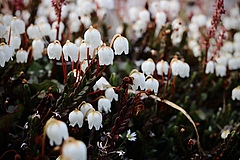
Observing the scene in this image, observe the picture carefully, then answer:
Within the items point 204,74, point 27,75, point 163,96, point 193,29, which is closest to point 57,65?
point 27,75

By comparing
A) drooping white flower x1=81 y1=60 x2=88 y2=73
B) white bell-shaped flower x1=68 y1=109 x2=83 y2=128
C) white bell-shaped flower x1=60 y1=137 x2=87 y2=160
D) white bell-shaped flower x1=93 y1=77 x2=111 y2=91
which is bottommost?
white bell-shaped flower x1=60 y1=137 x2=87 y2=160

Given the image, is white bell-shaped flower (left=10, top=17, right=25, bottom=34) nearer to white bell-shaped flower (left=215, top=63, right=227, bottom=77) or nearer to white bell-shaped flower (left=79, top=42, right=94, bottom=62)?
white bell-shaped flower (left=79, top=42, right=94, bottom=62)

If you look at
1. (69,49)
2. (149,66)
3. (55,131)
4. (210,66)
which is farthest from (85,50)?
(210,66)

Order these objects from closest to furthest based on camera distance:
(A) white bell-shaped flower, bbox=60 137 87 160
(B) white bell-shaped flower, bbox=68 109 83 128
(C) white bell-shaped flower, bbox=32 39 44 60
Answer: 1. (A) white bell-shaped flower, bbox=60 137 87 160
2. (B) white bell-shaped flower, bbox=68 109 83 128
3. (C) white bell-shaped flower, bbox=32 39 44 60

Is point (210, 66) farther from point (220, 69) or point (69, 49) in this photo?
point (69, 49)

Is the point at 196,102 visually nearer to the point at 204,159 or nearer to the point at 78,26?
the point at 204,159

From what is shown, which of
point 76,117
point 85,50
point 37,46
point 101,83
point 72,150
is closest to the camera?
point 72,150

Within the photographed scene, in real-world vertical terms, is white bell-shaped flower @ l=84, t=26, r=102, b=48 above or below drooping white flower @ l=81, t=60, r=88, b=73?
above

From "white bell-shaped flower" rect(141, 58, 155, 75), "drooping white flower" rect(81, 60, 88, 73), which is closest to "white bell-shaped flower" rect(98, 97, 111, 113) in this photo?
"drooping white flower" rect(81, 60, 88, 73)
